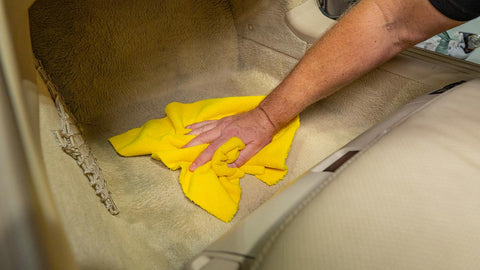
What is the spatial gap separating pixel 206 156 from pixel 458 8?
56 cm

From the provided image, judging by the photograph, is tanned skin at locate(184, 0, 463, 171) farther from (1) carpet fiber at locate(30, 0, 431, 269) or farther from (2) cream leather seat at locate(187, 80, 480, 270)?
(2) cream leather seat at locate(187, 80, 480, 270)

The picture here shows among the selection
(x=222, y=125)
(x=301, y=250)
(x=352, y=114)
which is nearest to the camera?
(x=301, y=250)

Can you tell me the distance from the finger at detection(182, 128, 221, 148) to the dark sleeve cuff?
0.52 metres

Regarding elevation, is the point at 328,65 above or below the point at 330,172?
above

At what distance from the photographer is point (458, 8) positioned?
592mm

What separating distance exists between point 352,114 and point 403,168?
525 millimetres

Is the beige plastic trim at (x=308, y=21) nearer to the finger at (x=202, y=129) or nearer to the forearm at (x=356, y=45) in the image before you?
the forearm at (x=356, y=45)

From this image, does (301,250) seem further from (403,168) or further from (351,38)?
(351,38)

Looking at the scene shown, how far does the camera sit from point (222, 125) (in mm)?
839

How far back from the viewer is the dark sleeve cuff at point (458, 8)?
1.91ft

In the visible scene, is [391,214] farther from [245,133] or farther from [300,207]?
[245,133]

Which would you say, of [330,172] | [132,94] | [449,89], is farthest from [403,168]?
[132,94]

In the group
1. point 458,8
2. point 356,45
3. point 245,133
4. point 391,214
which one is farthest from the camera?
point 245,133

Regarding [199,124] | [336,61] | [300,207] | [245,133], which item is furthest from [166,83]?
[300,207]
